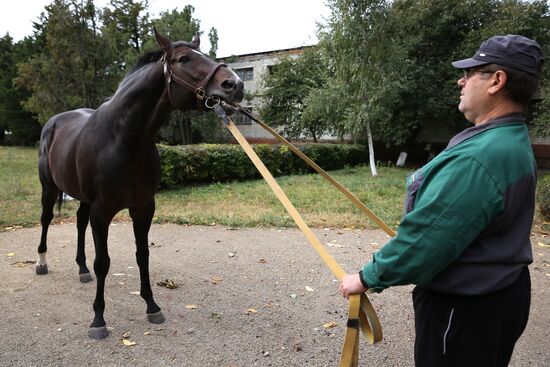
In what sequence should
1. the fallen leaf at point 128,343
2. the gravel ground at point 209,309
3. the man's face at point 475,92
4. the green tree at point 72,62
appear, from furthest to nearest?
1. the green tree at point 72,62
2. the fallen leaf at point 128,343
3. the gravel ground at point 209,309
4. the man's face at point 475,92

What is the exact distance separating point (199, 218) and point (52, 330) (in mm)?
4054

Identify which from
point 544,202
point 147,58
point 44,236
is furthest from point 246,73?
point 147,58

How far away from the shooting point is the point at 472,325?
4.85ft

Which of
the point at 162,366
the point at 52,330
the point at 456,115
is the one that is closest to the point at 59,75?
the point at 52,330

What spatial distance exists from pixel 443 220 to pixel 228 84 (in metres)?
1.77

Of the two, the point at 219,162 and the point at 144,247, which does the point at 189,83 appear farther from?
the point at 219,162

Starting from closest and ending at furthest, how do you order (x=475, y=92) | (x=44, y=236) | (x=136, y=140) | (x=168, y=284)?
(x=475, y=92)
(x=136, y=140)
(x=168, y=284)
(x=44, y=236)

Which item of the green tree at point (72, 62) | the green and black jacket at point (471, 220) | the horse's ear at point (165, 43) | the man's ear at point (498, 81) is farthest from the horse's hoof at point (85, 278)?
the green tree at point (72, 62)

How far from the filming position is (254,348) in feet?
10.4

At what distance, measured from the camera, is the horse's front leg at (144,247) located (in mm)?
3553

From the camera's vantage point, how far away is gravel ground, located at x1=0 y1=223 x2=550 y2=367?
308cm

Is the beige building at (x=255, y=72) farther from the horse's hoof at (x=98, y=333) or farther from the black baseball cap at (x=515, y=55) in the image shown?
the black baseball cap at (x=515, y=55)

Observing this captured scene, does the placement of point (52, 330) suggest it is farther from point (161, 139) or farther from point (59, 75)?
point (161, 139)

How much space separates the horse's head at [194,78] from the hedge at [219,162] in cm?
723
